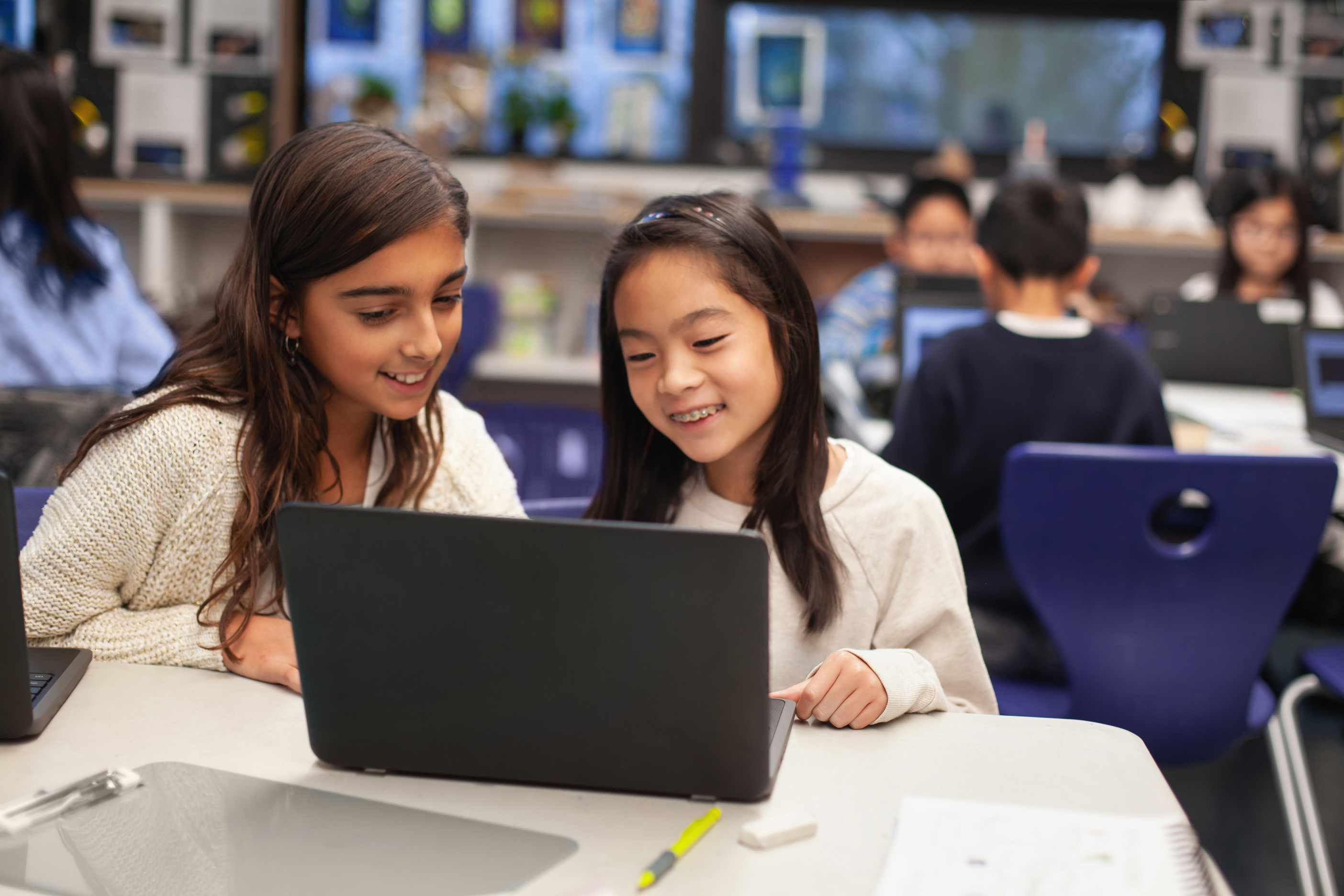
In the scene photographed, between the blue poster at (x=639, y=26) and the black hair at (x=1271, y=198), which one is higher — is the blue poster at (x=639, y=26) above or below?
above

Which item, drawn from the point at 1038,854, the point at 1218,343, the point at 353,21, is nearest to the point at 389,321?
the point at 1038,854

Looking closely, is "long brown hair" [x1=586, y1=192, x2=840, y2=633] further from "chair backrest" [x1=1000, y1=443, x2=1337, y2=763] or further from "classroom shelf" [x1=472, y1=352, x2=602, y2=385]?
"classroom shelf" [x1=472, y1=352, x2=602, y2=385]

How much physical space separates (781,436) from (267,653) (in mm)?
526

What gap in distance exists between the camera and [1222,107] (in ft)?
13.8

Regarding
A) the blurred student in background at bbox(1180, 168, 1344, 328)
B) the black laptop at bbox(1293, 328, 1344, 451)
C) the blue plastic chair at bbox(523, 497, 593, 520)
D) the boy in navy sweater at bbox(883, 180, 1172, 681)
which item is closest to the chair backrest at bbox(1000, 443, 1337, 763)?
the boy in navy sweater at bbox(883, 180, 1172, 681)

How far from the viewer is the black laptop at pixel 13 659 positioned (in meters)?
0.78

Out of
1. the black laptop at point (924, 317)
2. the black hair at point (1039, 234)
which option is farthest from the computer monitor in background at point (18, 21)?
the black hair at point (1039, 234)

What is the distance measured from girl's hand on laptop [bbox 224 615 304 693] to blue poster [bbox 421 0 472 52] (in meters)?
3.59

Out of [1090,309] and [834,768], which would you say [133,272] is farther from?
[834,768]

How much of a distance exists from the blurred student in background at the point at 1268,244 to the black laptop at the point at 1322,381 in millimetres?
962

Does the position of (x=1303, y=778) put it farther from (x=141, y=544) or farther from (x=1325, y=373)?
(x=141, y=544)

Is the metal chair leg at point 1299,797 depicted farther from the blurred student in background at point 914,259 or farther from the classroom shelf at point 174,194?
the classroom shelf at point 174,194

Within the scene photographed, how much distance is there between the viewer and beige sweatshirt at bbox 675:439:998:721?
1.11 m

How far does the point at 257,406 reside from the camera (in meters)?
1.12
